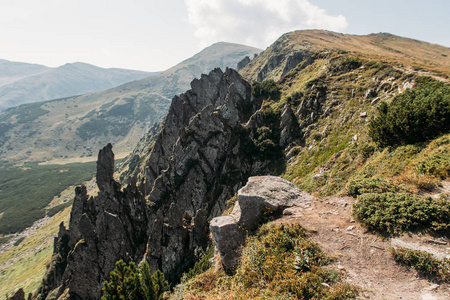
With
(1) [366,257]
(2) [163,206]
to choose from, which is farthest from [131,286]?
(2) [163,206]

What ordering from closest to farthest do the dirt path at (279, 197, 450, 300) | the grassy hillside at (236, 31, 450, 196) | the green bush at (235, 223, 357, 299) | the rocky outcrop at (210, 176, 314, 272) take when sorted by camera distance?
the dirt path at (279, 197, 450, 300)
the green bush at (235, 223, 357, 299)
the rocky outcrop at (210, 176, 314, 272)
the grassy hillside at (236, 31, 450, 196)

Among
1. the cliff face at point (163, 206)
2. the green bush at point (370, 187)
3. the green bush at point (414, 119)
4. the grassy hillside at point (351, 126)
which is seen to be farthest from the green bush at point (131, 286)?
the green bush at point (414, 119)

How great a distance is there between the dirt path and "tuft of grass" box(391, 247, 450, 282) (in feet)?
0.89

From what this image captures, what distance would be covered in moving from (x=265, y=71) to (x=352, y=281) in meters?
145

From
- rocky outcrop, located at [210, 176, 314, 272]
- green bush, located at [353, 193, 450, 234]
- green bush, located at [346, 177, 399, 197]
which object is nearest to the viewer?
green bush, located at [353, 193, 450, 234]

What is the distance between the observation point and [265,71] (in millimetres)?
140875

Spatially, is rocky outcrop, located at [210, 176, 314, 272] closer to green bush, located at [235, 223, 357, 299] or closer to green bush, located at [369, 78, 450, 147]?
green bush, located at [235, 223, 357, 299]

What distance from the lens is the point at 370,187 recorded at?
1442cm

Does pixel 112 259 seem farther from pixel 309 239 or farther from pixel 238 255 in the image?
pixel 309 239

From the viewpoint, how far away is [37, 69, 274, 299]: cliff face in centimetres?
3512

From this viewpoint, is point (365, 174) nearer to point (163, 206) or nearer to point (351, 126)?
point (351, 126)

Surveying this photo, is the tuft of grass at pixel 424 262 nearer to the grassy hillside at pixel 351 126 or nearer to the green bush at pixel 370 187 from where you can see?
the green bush at pixel 370 187

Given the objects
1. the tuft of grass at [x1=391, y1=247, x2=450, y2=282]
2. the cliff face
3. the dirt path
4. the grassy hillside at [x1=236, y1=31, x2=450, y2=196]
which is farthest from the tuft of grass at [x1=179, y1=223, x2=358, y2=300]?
the cliff face

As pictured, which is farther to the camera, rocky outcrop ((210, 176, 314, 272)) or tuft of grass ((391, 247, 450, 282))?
rocky outcrop ((210, 176, 314, 272))
